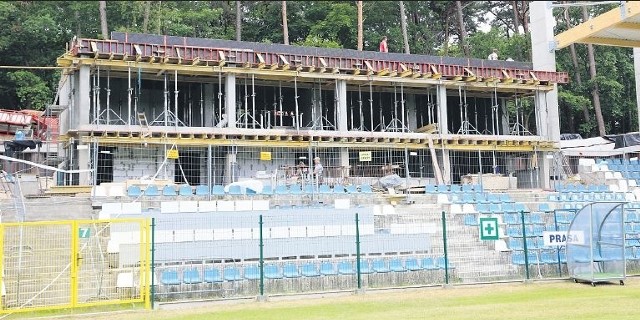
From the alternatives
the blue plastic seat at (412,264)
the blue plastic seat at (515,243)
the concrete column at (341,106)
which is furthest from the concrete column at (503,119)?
the blue plastic seat at (412,264)

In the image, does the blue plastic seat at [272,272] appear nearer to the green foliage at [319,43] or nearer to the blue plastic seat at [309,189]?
the blue plastic seat at [309,189]

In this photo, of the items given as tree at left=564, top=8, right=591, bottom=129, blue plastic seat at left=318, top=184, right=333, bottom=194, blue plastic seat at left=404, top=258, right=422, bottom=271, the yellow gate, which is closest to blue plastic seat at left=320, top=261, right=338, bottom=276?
blue plastic seat at left=404, top=258, right=422, bottom=271

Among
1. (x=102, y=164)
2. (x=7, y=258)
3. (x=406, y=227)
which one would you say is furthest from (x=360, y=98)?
(x=7, y=258)

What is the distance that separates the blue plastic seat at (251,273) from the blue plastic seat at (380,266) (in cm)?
317

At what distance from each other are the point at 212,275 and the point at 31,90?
37.6 metres

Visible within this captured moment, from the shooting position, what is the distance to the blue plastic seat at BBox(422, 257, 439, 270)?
16.6 meters

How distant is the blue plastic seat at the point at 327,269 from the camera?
15.8 metres

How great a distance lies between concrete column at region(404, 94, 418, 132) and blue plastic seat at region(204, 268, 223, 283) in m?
25.1

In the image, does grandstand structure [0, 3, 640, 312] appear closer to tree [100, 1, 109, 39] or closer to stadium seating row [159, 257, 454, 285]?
stadium seating row [159, 257, 454, 285]

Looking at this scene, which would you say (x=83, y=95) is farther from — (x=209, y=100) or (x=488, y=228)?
(x=488, y=228)

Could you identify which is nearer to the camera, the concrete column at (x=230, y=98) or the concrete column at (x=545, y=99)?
the concrete column at (x=230, y=98)

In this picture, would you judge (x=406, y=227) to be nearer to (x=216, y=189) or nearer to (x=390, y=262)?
(x=390, y=262)

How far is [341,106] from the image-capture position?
106 feet

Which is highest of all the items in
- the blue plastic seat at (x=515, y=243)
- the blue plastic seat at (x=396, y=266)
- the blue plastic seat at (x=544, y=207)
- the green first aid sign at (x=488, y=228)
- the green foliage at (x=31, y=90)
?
the green foliage at (x=31, y=90)
